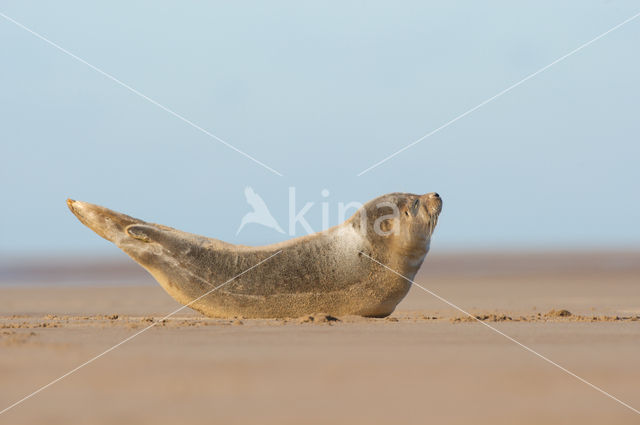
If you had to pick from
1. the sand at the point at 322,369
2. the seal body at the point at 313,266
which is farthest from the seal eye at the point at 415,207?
the sand at the point at 322,369

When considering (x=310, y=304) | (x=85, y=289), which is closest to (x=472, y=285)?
(x=85, y=289)

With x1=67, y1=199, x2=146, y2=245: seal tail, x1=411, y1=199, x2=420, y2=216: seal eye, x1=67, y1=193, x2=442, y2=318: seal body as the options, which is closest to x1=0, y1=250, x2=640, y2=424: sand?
x1=67, y1=193, x2=442, y2=318: seal body

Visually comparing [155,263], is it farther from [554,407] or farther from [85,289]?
[85,289]

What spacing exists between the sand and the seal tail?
1107mm

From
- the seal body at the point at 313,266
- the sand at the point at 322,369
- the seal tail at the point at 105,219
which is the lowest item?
the sand at the point at 322,369

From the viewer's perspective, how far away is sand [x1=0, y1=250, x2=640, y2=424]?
5.59 metres

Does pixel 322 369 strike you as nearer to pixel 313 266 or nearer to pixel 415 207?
pixel 313 266

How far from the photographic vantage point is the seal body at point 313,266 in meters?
10.9

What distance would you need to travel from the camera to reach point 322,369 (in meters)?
7.14

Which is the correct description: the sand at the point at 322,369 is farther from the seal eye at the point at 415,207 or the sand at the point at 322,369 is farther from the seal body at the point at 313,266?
the seal eye at the point at 415,207

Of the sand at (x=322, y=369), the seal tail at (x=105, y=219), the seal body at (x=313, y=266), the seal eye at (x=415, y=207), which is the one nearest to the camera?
the sand at (x=322, y=369)

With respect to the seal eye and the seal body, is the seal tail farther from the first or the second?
the seal eye

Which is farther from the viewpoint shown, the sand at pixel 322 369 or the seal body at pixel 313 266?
the seal body at pixel 313 266

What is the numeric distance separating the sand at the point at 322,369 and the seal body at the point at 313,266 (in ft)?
1.04
